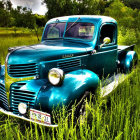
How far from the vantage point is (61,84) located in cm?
228

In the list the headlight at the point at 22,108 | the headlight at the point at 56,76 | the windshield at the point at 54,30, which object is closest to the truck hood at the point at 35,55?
the headlight at the point at 56,76

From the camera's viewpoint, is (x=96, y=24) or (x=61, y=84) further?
(x=96, y=24)

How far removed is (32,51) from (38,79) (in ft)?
1.43

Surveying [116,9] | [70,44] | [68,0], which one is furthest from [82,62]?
[68,0]

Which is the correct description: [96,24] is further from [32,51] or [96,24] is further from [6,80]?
[6,80]

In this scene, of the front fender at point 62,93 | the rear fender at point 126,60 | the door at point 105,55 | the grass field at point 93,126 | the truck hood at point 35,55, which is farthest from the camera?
the rear fender at point 126,60

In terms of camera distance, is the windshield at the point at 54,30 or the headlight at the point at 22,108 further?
the windshield at the point at 54,30

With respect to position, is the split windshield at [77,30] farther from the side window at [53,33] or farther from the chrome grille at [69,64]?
the chrome grille at [69,64]

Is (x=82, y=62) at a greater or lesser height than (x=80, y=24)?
lesser

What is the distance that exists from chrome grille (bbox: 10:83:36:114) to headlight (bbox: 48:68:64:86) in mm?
310

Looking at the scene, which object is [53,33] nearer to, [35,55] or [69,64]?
[69,64]

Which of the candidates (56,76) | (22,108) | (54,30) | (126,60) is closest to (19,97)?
(22,108)

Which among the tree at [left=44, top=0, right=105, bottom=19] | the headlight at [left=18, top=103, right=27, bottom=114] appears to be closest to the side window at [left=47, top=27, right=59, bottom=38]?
the headlight at [left=18, top=103, right=27, bottom=114]

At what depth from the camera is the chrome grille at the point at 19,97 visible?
7.47 feet
